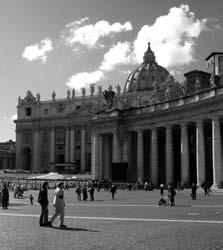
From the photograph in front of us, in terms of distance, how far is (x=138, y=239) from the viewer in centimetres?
1445

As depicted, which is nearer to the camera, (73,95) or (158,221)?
(158,221)

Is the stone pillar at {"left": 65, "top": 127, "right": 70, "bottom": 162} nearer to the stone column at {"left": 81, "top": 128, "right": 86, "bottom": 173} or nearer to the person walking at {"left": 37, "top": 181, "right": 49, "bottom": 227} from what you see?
the stone column at {"left": 81, "top": 128, "right": 86, "bottom": 173}

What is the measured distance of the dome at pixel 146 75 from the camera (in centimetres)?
15999

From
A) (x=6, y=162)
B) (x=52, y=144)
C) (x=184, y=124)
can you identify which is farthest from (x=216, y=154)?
(x=6, y=162)

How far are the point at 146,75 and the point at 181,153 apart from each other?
356ft

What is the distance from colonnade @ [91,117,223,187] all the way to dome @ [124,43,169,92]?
299 ft

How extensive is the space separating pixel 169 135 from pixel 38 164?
9880 cm

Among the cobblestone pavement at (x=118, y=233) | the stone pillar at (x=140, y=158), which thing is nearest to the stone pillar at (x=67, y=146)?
the stone pillar at (x=140, y=158)

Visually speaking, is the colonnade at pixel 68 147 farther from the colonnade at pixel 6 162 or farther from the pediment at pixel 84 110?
the colonnade at pixel 6 162

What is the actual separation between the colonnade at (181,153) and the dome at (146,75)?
3589 inches

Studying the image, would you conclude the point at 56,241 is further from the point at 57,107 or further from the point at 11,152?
the point at 11,152

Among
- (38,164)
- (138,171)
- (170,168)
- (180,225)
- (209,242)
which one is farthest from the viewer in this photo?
(38,164)

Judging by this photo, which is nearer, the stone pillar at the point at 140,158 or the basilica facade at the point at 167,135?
the basilica facade at the point at 167,135

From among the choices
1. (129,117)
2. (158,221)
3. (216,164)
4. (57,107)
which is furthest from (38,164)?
(158,221)
